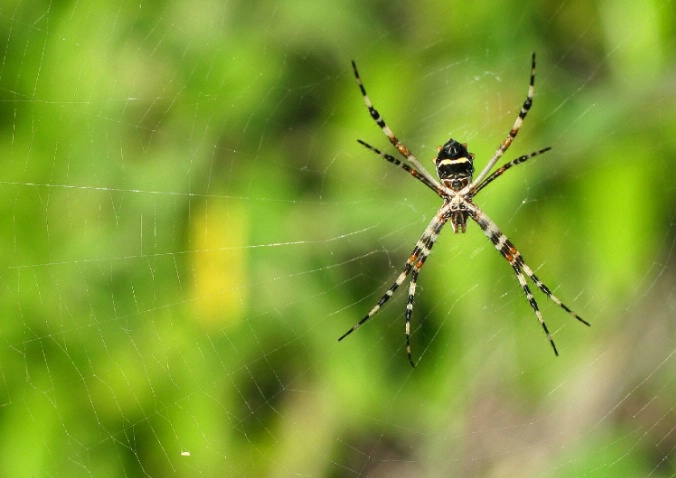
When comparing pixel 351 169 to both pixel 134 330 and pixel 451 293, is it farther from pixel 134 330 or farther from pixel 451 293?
pixel 134 330

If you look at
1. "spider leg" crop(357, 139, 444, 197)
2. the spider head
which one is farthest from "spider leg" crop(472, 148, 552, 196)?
"spider leg" crop(357, 139, 444, 197)

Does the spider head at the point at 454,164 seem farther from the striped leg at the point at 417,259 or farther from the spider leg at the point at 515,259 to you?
the striped leg at the point at 417,259

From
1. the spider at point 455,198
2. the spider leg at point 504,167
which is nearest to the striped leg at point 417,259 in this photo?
the spider at point 455,198

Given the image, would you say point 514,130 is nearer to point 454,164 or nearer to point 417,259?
point 454,164

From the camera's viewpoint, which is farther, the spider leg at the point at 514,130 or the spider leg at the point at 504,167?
the spider leg at the point at 514,130

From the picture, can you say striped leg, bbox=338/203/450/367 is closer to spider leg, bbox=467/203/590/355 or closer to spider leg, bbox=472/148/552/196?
spider leg, bbox=467/203/590/355

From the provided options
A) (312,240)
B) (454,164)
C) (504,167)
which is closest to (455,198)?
(454,164)
